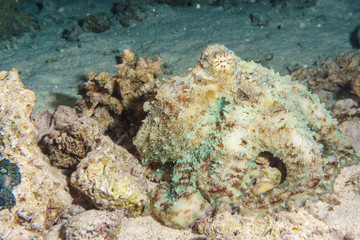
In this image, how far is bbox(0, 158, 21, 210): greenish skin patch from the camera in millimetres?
2773

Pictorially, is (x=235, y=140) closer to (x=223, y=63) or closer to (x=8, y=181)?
(x=223, y=63)

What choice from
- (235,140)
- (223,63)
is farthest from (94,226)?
(223,63)

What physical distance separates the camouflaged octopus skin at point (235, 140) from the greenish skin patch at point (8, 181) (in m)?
1.72

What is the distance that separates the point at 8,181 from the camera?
286cm

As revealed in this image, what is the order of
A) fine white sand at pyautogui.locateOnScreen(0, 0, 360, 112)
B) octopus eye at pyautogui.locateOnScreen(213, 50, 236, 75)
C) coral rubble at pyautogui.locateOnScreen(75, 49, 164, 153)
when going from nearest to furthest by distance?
octopus eye at pyautogui.locateOnScreen(213, 50, 236, 75), coral rubble at pyautogui.locateOnScreen(75, 49, 164, 153), fine white sand at pyautogui.locateOnScreen(0, 0, 360, 112)

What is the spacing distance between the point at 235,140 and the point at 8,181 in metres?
2.85

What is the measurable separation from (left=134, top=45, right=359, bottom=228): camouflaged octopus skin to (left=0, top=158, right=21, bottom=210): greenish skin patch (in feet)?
5.64

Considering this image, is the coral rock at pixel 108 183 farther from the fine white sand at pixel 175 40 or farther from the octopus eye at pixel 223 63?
the fine white sand at pixel 175 40

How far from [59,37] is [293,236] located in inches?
471

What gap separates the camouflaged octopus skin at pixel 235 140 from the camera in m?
2.82

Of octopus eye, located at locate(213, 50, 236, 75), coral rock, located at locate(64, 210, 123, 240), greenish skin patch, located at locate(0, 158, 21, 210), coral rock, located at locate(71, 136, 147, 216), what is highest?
octopus eye, located at locate(213, 50, 236, 75)

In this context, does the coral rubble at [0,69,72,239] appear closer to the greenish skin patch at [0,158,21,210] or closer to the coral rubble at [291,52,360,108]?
the greenish skin patch at [0,158,21,210]

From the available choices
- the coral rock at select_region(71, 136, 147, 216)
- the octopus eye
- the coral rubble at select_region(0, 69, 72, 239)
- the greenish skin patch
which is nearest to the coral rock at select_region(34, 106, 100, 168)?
the coral rock at select_region(71, 136, 147, 216)

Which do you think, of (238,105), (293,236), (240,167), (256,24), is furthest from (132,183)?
(256,24)
